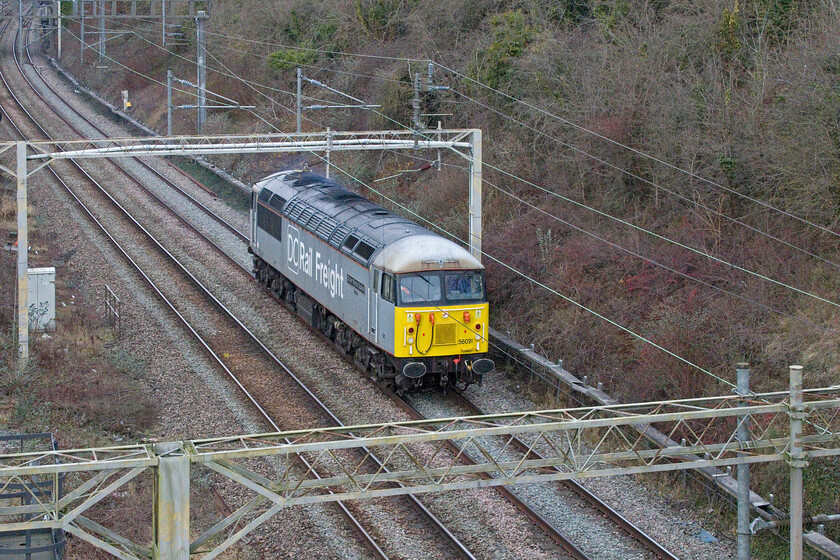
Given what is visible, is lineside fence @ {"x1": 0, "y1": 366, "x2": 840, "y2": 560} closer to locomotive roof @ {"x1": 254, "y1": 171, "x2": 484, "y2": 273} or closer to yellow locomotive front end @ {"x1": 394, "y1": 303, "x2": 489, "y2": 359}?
yellow locomotive front end @ {"x1": 394, "y1": 303, "x2": 489, "y2": 359}

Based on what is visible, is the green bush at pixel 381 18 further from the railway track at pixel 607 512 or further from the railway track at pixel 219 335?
the railway track at pixel 607 512

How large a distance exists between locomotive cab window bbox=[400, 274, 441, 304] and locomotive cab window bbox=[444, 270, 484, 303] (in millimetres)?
225

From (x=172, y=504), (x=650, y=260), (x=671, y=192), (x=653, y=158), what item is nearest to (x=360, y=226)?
(x=650, y=260)

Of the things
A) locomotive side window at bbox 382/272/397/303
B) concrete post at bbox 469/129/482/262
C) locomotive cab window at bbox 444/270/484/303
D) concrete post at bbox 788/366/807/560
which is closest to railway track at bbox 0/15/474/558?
locomotive side window at bbox 382/272/397/303

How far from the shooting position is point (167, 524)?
10.6 meters

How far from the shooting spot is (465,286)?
65.8ft

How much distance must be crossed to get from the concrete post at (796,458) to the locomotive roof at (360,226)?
8423 millimetres

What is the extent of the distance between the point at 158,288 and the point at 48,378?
24.9 feet

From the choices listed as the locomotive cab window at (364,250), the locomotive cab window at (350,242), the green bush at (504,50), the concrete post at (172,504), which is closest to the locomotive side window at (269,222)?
the locomotive cab window at (350,242)

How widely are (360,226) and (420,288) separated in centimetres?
270

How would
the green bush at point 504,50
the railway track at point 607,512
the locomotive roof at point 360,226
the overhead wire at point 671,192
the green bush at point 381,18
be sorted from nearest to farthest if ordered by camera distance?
the railway track at point 607,512
the locomotive roof at point 360,226
the overhead wire at point 671,192
the green bush at point 504,50
the green bush at point 381,18

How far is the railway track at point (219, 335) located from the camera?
15.2 meters

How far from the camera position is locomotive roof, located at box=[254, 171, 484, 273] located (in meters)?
19.7

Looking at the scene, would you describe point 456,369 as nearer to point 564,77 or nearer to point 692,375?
point 692,375
